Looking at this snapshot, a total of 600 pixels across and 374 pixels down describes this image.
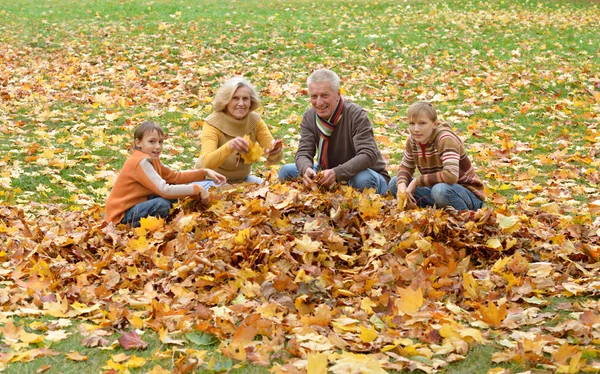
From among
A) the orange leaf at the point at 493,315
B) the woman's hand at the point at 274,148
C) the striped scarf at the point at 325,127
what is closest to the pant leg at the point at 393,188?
the striped scarf at the point at 325,127

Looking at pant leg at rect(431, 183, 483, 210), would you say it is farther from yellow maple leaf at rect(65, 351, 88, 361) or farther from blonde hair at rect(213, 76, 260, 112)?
yellow maple leaf at rect(65, 351, 88, 361)

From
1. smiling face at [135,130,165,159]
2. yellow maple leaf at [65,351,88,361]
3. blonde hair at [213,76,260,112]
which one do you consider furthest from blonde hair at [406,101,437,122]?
yellow maple leaf at [65,351,88,361]

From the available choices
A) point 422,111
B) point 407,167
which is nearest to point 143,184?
point 407,167

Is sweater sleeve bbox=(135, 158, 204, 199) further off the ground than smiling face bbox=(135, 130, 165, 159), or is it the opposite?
smiling face bbox=(135, 130, 165, 159)

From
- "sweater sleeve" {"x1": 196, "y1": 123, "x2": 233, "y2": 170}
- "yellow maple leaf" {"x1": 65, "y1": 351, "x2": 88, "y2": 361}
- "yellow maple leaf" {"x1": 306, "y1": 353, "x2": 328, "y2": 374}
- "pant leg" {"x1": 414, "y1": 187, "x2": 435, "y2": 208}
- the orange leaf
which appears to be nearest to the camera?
"yellow maple leaf" {"x1": 306, "y1": 353, "x2": 328, "y2": 374}

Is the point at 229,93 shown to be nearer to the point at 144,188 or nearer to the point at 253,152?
the point at 253,152

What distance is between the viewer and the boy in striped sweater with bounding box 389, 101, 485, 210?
5.35m

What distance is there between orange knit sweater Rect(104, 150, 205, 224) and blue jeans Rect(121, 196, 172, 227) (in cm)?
5

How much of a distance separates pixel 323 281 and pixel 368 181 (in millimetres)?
1978

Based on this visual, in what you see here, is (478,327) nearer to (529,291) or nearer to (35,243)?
(529,291)

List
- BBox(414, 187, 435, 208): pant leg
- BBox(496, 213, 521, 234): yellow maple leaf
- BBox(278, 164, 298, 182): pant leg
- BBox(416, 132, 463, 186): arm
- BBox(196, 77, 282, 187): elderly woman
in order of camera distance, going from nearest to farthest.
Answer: BBox(496, 213, 521, 234): yellow maple leaf
BBox(416, 132, 463, 186): arm
BBox(414, 187, 435, 208): pant leg
BBox(196, 77, 282, 187): elderly woman
BBox(278, 164, 298, 182): pant leg

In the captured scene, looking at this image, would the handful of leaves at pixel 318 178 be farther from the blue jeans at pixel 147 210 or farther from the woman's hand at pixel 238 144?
the blue jeans at pixel 147 210

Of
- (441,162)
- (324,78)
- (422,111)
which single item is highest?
(324,78)

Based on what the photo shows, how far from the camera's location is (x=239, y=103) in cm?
612
